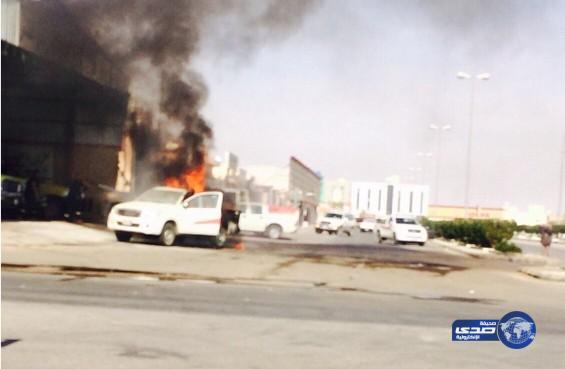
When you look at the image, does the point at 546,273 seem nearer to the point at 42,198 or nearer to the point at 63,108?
the point at 63,108

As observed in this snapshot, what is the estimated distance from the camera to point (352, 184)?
4570 mm

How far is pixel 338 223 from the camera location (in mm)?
4941

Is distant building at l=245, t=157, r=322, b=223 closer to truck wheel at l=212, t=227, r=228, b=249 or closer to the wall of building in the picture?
truck wheel at l=212, t=227, r=228, b=249

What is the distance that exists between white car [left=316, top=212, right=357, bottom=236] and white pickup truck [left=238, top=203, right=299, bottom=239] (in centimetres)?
22

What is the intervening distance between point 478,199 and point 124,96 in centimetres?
258

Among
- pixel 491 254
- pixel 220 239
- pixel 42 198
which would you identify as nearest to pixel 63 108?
pixel 42 198

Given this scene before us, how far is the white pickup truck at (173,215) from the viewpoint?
5129 mm

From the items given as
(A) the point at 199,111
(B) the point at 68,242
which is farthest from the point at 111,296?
(A) the point at 199,111

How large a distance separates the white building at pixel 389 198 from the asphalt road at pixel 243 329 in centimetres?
69

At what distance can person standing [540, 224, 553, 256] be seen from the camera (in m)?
4.38

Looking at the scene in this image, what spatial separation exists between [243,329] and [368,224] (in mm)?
2257

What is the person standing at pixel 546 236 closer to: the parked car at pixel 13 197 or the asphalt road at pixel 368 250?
the asphalt road at pixel 368 250

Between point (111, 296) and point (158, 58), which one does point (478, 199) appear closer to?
point (158, 58)

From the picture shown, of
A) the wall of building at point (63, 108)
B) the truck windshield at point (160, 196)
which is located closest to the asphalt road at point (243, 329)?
the truck windshield at point (160, 196)
